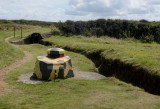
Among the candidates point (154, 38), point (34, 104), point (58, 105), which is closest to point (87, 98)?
point (58, 105)

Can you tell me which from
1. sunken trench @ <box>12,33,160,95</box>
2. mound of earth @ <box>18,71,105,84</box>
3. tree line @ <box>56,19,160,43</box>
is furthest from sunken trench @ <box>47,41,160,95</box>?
tree line @ <box>56,19,160,43</box>

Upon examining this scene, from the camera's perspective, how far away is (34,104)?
679cm

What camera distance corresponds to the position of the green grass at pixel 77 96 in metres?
6.44

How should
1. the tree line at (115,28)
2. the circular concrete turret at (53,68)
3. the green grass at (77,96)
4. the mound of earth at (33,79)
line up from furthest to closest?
1. the tree line at (115,28)
2. the circular concrete turret at (53,68)
3. the mound of earth at (33,79)
4. the green grass at (77,96)

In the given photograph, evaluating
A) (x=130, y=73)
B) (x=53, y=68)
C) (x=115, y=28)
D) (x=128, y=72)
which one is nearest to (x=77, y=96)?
(x=53, y=68)

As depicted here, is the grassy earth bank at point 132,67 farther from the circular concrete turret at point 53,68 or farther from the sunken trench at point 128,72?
the circular concrete turret at point 53,68

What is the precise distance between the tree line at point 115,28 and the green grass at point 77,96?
44.3 ft

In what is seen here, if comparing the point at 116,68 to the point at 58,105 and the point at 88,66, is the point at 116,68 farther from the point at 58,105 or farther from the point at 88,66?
the point at 58,105

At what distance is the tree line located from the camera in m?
22.3

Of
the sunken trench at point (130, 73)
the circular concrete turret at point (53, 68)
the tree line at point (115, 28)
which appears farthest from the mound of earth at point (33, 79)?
the tree line at point (115, 28)

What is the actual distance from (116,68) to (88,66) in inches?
108

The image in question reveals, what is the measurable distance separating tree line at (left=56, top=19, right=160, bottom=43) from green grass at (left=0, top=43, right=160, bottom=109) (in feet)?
44.3

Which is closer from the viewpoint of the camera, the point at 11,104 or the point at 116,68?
the point at 11,104

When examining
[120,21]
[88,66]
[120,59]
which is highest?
[120,21]
